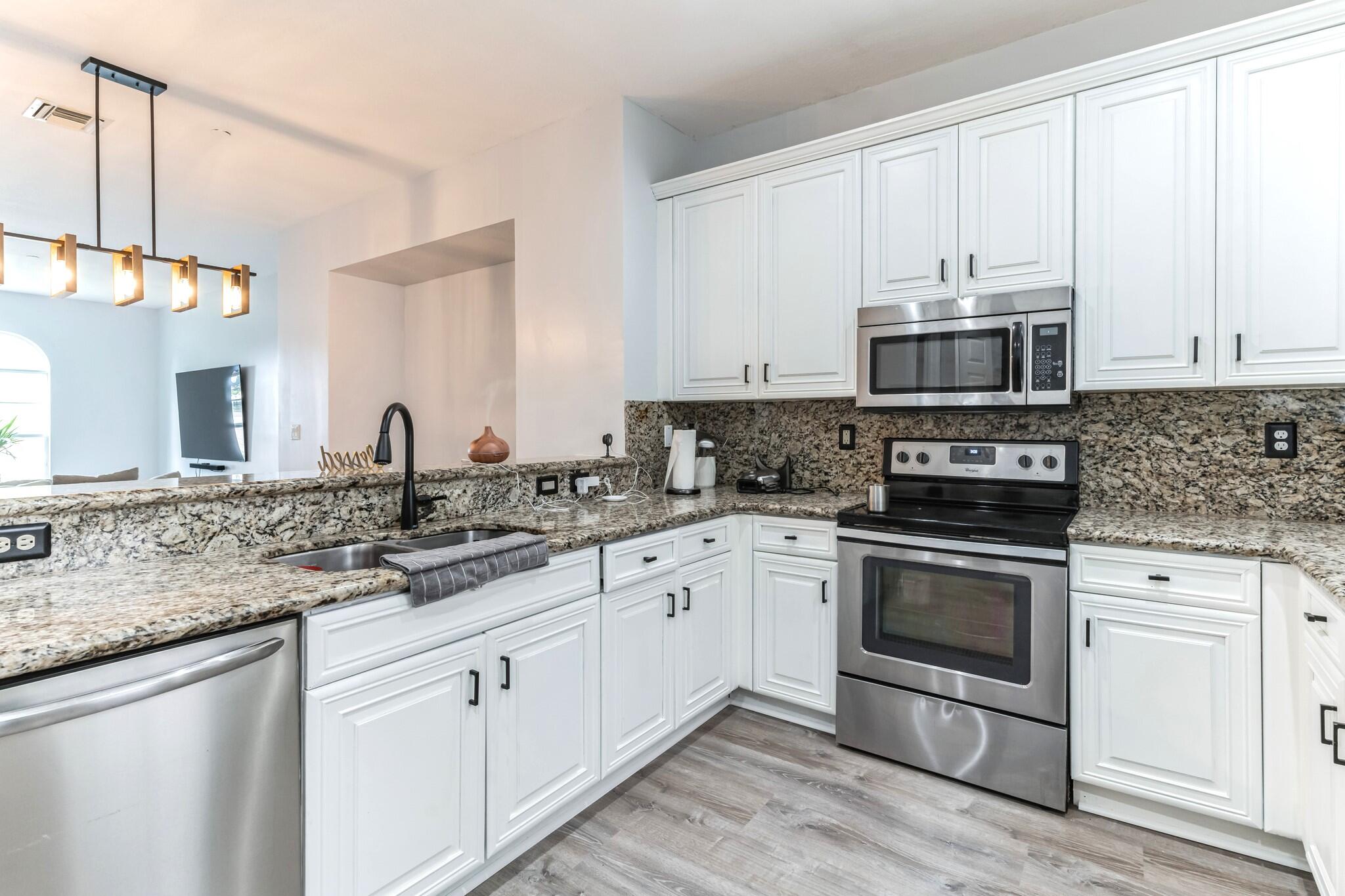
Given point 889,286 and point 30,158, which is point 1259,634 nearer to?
point 889,286

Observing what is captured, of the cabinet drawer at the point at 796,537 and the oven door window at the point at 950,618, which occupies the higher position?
the cabinet drawer at the point at 796,537

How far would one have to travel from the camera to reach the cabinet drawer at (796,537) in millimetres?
2516

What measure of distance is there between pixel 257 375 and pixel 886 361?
20.9 feet

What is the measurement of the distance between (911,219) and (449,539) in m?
2.08

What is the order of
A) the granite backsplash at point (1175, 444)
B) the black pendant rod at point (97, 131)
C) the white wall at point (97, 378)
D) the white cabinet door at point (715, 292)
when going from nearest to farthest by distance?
the granite backsplash at point (1175, 444), the black pendant rod at point (97, 131), the white cabinet door at point (715, 292), the white wall at point (97, 378)

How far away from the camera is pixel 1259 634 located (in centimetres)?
178

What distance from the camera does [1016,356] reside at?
2.29m

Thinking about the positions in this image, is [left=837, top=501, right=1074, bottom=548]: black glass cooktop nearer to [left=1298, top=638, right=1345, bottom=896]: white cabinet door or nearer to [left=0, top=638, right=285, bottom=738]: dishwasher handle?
[left=1298, top=638, right=1345, bottom=896]: white cabinet door

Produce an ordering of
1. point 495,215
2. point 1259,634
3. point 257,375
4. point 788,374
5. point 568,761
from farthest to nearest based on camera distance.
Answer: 1. point 257,375
2. point 495,215
3. point 788,374
4. point 568,761
5. point 1259,634

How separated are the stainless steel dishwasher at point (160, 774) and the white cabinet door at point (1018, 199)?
2.43m

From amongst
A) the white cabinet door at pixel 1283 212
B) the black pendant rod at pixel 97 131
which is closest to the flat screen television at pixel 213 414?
the black pendant rod at pixel 97 131

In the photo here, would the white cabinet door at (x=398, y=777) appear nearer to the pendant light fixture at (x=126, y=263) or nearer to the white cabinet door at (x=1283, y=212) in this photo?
the white cabinet door at (x=1283, y=212)

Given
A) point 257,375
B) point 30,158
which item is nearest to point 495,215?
point 30,158

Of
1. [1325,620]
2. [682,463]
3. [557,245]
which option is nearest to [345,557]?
[682,463]
